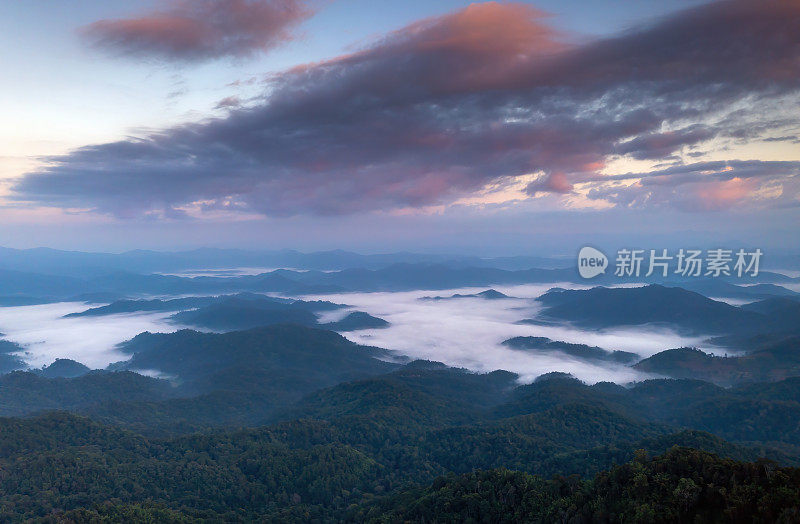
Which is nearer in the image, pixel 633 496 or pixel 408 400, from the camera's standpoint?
pixel 633 496

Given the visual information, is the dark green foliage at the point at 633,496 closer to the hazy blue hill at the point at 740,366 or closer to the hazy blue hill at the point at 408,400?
the hazy blue hill at the point at 408,400

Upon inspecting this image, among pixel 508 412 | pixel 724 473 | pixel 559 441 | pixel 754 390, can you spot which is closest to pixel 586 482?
pixel 724 473

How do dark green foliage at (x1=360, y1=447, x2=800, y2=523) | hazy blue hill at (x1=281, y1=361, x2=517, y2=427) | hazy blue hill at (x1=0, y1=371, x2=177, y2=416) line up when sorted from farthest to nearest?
hazy blue hill at (x1=0, y1=371, x2=177, y2=416) < hazy blue hill at (x1=281, y1=361, x2=517, y2=427) < dark green foliage at (x1=360, y1=447, x2=800, y2=523)

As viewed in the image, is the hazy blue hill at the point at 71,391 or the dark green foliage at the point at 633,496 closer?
the dark green foliage at the point at 633,496

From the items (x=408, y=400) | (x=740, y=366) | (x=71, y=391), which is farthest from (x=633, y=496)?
(x=71, y=391)

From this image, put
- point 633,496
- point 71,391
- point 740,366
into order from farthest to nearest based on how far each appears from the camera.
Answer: point 740,366
point 71,391
point 633,496

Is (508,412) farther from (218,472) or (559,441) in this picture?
(218,472)

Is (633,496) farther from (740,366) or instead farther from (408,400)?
(740,366)

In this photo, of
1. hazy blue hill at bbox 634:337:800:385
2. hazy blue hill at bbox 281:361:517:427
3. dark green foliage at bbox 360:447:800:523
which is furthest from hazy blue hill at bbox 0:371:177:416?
hazy blue hill at bbox 634:337:800:385

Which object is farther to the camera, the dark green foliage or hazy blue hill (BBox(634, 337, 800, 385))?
hazy blue hill (BBox(634, 337, 800, 385))

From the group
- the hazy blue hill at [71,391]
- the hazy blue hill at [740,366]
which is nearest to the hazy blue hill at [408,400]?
the hazy blue hill at [71,391]

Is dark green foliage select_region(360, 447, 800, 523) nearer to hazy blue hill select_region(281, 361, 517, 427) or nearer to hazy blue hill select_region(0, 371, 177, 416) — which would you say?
hazy blue hill select_region(281, 361, 517, 427)
